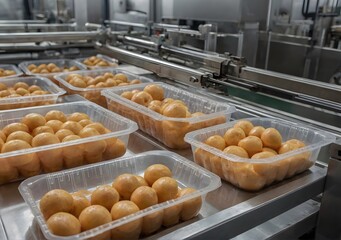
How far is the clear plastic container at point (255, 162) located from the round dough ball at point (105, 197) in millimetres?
332

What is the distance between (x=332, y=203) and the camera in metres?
1.08

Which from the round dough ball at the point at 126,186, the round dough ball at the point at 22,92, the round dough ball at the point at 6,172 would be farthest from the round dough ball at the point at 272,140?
the round dough ball at the point at 22,92

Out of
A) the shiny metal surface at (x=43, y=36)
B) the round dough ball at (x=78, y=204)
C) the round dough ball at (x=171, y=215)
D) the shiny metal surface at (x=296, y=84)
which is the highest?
the shiny metal surface at (x=43, y=36)

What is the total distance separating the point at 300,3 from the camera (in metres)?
4.11

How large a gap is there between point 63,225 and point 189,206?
314mm

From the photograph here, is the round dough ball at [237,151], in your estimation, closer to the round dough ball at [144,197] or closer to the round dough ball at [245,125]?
the round dough ball at [245,125]

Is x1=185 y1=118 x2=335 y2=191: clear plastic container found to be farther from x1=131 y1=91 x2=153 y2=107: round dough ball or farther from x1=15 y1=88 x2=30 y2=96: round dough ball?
x1=15 y1=88 x2=30 y2=96: round dough ball

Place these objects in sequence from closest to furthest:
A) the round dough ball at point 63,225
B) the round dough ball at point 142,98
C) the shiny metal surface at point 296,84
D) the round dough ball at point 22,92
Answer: the round dough ball at point 63,225
the shiny metal surface at point 296,84
the round dough ball at point 142,98
the round dough ball at point 22,92

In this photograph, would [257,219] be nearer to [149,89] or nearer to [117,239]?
[117,239]

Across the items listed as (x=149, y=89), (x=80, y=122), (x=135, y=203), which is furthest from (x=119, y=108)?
(x=135, y=203)

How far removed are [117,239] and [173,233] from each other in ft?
0.44

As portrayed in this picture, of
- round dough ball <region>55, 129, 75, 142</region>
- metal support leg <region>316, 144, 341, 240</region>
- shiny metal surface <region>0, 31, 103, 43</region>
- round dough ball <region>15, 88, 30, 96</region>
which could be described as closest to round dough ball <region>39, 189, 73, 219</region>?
round dough ball <region>55, 129, 75, 142</region>

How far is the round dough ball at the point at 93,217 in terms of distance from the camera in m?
0.75

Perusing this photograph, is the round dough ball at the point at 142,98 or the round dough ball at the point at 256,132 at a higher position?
the round dough ball at the point at 142,98
